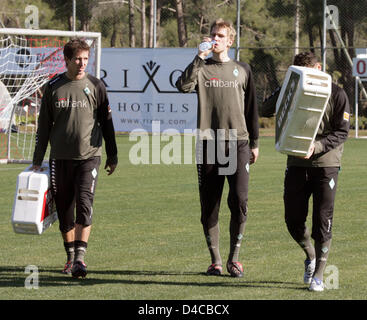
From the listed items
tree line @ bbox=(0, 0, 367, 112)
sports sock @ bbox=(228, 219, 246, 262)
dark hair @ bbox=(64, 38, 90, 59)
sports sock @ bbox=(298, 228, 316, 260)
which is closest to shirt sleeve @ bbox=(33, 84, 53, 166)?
dark hair @ bbox=(64, 38, 90, 59)

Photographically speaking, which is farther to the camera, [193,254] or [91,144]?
[193,254]

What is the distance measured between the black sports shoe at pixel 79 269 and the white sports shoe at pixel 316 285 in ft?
6.70

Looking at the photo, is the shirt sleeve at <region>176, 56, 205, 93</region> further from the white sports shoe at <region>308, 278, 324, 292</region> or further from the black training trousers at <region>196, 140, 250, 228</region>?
the white sports shoe at <region>308, 278, 324, 292</region>

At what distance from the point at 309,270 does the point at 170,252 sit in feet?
6.85

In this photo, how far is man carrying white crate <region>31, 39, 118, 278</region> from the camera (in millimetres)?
7977

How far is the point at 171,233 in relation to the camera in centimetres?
1072

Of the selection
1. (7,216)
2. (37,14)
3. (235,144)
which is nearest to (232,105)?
(235,144)

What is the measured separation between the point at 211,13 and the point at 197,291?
36627 mm

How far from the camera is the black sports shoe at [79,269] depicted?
792 cm

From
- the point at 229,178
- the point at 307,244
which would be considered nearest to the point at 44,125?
the point at 229,178

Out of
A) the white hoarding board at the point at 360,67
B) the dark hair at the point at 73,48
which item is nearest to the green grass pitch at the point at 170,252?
the dark hair at the point at 73,48

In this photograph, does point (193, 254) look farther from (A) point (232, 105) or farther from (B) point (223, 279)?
(A) point (232, 105)

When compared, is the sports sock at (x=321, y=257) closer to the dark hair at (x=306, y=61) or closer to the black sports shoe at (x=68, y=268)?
the dark hair at (x=306, y=61)

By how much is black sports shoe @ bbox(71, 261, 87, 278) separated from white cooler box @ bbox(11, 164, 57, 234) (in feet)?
1.51
